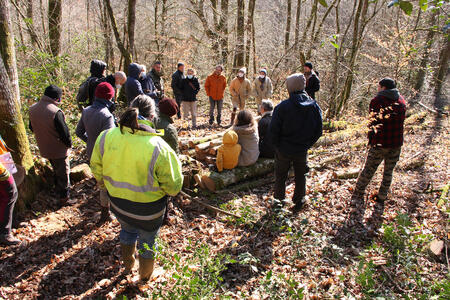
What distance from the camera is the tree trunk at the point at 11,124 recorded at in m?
4.16

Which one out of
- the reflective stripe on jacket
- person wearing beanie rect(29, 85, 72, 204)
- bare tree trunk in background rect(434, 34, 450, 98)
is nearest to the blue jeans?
the reflective stripe on jacket

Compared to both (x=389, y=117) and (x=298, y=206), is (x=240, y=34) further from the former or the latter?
(x=298, y=206)

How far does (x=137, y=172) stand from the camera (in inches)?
113

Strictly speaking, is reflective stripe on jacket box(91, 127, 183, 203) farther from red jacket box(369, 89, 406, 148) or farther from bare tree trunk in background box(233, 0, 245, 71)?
bare tree trunk in background box(233, 0, 245, 71)

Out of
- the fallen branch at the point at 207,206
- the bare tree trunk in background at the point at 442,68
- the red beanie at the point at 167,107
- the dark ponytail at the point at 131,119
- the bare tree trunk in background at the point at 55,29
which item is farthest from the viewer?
the bare tree trunk in background at the point at 442,68

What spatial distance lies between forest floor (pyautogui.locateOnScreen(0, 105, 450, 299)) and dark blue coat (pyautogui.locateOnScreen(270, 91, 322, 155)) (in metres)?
1.12

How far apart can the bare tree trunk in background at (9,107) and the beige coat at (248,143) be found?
12.2ft

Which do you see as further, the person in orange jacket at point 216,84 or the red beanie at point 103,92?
the person in orange jacket at point 216,84

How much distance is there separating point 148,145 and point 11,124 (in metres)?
3.02

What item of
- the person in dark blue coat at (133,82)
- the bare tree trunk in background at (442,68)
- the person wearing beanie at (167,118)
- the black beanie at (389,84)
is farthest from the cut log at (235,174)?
the bare tree trunk in background at (442,68)

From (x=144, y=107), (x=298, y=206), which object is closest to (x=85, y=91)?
(x=144, y=107)

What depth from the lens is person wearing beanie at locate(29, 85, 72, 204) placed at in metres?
4.46

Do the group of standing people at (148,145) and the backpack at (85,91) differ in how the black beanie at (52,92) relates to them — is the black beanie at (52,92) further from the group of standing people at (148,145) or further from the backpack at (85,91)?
the backpack at (85,91)

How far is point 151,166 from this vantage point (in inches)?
113
